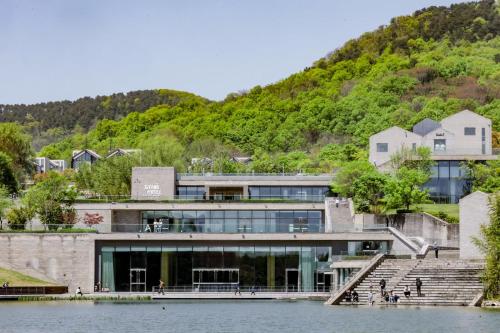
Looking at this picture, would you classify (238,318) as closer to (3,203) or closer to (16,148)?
(3,203)

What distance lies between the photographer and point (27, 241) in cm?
8825

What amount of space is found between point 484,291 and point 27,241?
36863 millimetres

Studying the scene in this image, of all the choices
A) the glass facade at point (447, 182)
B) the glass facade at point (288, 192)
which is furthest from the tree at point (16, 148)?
the glass facade at point (447, 182)

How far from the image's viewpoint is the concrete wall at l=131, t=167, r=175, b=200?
356 feet

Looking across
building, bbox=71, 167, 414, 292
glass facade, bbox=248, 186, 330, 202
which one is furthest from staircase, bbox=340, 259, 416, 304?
glass facade, bbox=248, 186, 330, 202

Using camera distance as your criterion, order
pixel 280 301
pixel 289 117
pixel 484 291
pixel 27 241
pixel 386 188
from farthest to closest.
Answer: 1. pixel 289 117
2. pixel 386 188
3. pixel 27 241
4. pixel 280 301
5. pixel 484 291

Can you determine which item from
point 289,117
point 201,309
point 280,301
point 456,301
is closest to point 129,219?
point 280,301

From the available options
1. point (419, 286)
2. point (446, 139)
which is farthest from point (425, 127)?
point (419, 286)

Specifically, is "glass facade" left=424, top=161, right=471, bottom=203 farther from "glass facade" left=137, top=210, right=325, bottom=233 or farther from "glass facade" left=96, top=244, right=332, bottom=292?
"glass facade" left=96, top=244, right=332, bottom=292

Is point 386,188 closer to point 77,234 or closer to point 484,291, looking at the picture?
point 77,234

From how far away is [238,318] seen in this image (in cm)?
5969

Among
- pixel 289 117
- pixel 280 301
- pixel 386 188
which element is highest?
pixel 289 117

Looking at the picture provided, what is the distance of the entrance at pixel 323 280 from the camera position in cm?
8694

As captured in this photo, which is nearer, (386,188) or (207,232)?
(207,232)
